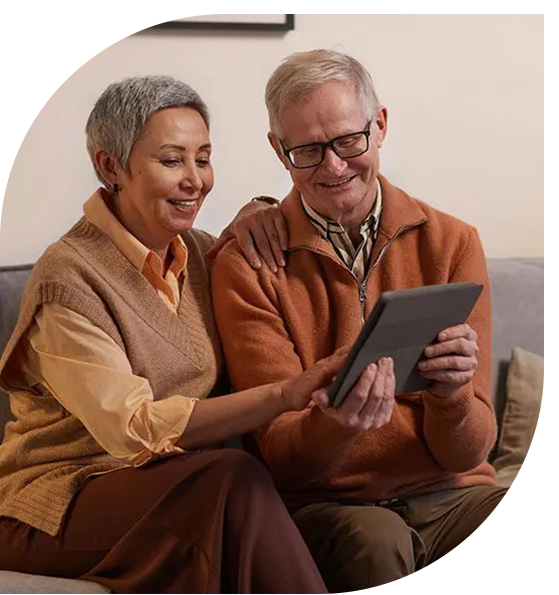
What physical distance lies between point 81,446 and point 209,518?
0.24 m

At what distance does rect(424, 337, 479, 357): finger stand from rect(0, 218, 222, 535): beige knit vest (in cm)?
31

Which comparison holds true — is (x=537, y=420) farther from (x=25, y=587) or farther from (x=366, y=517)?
(x=25, y=587)

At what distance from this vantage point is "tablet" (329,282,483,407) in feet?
→ 4.29

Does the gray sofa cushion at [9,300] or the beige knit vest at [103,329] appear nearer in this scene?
the beige knit vest at [103,329]

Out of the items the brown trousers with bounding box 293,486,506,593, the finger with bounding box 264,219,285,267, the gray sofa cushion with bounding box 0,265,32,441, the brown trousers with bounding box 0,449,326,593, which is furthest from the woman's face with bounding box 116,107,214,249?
the brown trousers with bounding box 293,486,506,593

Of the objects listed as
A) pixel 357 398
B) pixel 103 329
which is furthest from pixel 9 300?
pixel 357 398

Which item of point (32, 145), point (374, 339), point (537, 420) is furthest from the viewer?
point (537, 420)

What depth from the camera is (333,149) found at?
145 cm

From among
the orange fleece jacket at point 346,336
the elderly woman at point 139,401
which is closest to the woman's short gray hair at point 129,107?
the elderly woman at point 139,401

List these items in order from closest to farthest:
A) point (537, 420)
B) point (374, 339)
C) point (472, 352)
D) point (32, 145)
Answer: point (374, 339) → point (472, 352) → point (32, 145) → point (537, 420)

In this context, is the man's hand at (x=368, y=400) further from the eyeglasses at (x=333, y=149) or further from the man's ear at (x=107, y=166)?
the man's ear at (x=107, y=166)

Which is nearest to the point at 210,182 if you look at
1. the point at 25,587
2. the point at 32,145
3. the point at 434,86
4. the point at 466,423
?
the point at 32,145

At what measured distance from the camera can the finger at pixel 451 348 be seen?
142 cm

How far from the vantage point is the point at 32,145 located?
1560 millimetres
